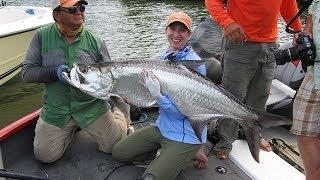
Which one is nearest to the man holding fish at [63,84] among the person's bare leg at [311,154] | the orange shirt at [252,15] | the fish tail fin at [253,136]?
the orange shirt at [252,15]

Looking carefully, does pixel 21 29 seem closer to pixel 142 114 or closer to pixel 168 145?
pixel 142 114

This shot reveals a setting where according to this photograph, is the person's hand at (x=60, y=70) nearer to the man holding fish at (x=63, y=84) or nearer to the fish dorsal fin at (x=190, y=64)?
the man holding fish at (x=63, y=84)

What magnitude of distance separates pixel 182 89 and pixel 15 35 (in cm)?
762

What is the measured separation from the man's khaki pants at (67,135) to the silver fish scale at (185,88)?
0.95 m

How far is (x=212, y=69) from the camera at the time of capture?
17.0ft

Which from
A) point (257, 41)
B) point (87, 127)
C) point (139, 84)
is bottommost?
point (87, 127)

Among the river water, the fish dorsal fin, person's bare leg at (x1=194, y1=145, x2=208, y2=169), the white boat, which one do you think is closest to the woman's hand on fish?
the fish dorsal fin

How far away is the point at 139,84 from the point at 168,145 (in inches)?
28.3

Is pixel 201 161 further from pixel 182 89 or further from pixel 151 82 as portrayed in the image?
pixel 151 82

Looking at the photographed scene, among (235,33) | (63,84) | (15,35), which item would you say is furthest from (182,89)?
(15,35)

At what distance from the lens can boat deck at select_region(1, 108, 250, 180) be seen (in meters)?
4.40

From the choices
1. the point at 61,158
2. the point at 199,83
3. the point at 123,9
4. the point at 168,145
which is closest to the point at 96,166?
the point at 61,158

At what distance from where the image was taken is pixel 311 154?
3.41m

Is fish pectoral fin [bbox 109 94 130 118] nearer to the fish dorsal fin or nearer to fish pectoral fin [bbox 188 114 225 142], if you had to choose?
the fish dorsal fin
